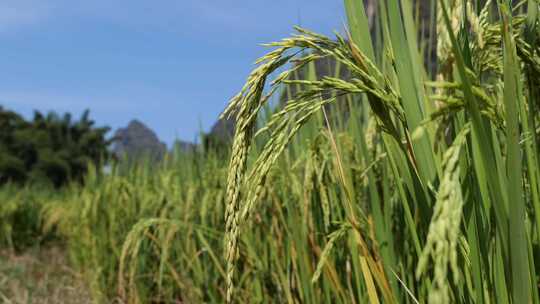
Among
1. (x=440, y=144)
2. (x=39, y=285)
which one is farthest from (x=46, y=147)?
(x=440, y=144)

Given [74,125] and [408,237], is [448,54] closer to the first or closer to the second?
[408,237]

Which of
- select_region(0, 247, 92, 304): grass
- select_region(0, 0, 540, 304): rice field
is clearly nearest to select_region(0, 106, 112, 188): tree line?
select_region(0, 247, 92, 304): grass

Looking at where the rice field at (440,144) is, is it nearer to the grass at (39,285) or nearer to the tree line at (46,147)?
the grass at (39,285)

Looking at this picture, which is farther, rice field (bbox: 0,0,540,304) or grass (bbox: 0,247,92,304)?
grass (bbox: 0,247,92,304)

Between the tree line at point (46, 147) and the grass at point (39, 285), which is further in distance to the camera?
the tree line at point (46, 147)

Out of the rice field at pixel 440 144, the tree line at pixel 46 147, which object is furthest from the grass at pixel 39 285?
the tree line at pixel 46 147

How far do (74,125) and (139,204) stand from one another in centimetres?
3691

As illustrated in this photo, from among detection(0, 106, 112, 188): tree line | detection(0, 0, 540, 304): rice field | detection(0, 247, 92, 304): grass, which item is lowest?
detection(0, 247, 92, 304): grass

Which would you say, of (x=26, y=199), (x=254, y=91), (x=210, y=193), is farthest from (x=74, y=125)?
(x=254, y=91)

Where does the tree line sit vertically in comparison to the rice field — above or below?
above

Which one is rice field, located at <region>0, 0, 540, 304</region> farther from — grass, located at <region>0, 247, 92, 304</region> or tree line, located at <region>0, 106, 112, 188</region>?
tree line, located at <region>0, 106, 112, 188</region>

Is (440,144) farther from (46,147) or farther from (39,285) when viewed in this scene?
(46,147)

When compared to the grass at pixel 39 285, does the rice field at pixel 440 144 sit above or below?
above

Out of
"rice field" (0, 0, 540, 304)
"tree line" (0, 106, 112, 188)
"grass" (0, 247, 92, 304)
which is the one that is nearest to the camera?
"rice field" (0, 0, 540, 304)
